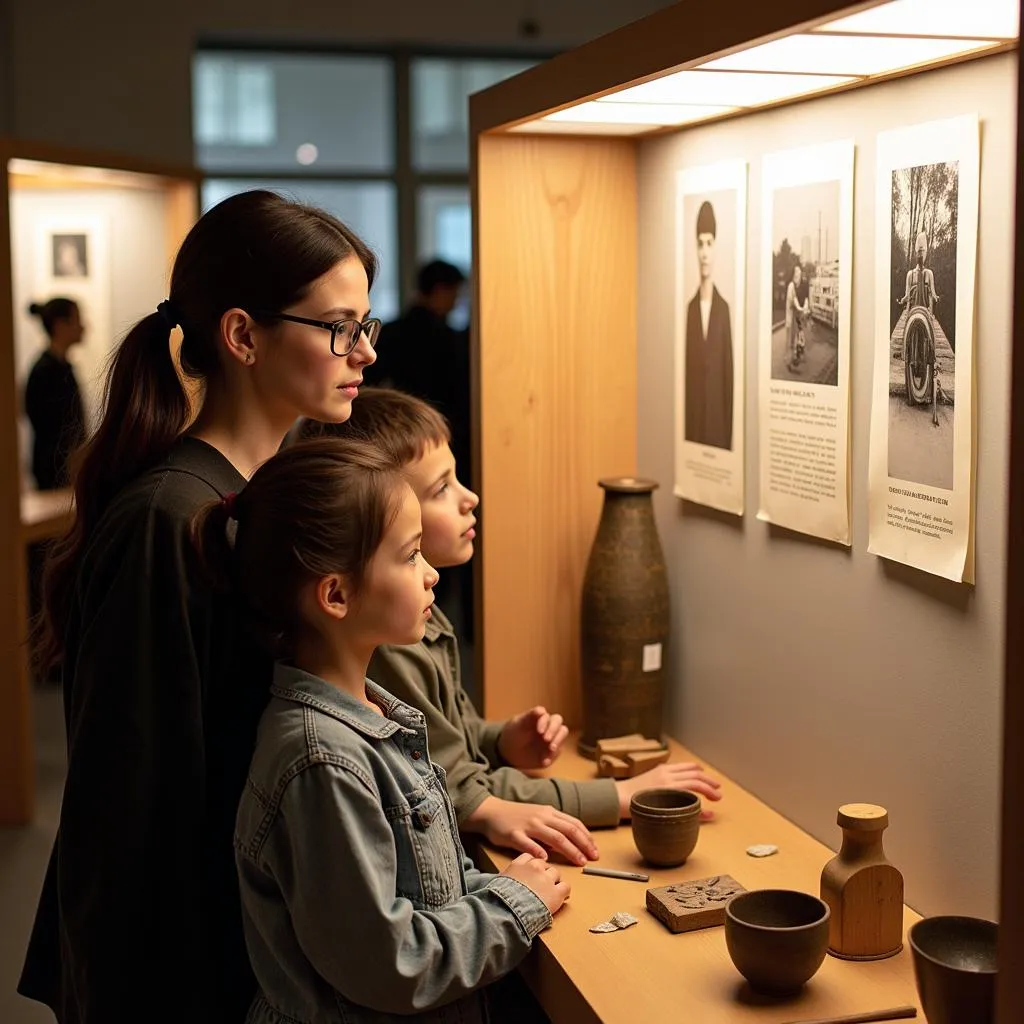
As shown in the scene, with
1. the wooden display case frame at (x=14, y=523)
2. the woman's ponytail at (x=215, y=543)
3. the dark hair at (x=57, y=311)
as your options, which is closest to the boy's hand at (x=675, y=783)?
the woman's ponytail at (x=215, y=543)

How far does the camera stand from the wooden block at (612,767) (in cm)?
231

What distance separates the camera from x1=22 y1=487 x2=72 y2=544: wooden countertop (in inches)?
179

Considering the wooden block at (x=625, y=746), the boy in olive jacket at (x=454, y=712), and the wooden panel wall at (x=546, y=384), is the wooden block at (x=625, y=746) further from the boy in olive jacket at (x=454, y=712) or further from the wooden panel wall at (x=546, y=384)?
the wooden panel wall at (x=546, y=384)

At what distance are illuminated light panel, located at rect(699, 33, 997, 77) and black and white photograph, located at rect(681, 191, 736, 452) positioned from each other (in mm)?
535

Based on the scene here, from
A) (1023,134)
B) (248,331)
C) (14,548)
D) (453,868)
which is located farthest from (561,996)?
(14,548)

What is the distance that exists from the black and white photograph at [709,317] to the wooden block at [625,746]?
526 mm

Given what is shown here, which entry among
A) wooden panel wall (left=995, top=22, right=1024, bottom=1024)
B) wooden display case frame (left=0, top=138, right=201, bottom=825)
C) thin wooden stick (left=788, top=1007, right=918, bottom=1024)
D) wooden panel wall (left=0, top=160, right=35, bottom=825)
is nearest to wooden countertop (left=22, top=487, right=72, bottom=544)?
wooden display case frame (left=0, top=138, right=201, bottom=825)

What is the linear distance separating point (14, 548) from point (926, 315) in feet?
10.9

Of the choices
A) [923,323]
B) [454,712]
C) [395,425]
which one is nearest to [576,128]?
[395,425]

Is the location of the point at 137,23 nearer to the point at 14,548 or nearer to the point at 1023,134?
the point at 14,548

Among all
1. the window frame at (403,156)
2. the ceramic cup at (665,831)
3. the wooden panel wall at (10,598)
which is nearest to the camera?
the ceramic cup at (665,831)

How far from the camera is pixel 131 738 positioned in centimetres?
161

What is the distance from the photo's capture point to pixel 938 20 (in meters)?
1.38

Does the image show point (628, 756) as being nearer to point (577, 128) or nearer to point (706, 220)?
point (706, 220)
